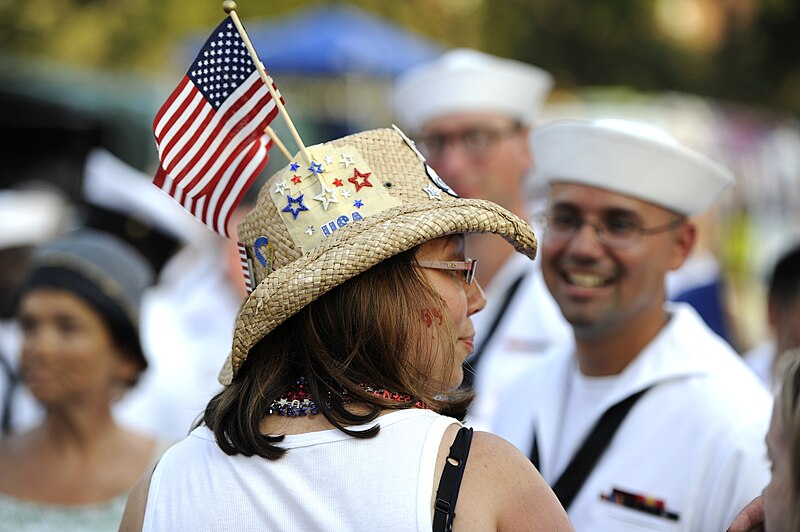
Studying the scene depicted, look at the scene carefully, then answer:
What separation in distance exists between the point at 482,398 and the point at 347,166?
9.02ft

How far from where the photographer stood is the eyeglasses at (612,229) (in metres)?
3.56

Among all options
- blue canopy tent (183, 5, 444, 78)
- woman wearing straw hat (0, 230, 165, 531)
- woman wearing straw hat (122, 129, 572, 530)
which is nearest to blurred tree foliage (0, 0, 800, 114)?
blue canopy tent (183, 5, 444, 78)

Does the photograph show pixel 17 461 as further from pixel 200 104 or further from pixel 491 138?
pixel 491 138

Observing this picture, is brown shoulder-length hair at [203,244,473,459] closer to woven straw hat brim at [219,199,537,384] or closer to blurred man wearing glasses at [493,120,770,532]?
woven straw hat brim at [219,199,537,384]

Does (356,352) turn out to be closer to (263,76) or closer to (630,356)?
(263,76)

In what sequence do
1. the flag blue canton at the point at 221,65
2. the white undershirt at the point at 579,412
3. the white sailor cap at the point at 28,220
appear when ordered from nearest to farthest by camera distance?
the flag blue canton at the point at 221,65 → the white undershirt at the point at 579,412 → the white sailor cap at the point at 28,220

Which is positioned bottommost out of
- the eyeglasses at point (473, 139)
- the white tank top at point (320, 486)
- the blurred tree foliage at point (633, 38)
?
the white tank top at point (320, 486)

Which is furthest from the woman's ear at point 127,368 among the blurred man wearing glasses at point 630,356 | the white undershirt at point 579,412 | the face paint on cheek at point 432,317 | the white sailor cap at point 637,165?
the face paint on cheek at point 432,317

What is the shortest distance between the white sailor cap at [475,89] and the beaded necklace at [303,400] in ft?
12.5

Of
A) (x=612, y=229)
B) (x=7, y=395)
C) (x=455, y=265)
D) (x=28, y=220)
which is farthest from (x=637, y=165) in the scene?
(x=28, y=220)

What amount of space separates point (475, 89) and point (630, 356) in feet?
8.48

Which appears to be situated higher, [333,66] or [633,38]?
[633,38]

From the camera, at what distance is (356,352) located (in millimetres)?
2127

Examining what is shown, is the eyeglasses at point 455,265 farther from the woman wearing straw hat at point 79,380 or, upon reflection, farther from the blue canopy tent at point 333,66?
the blue canopy tent at point 333,66
